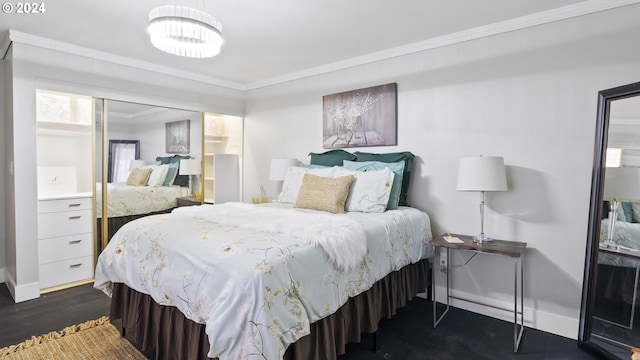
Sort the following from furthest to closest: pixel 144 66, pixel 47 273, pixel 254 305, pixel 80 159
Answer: pixel 144 66 → pixel 80 159 → pixel 47 273 → pixel 254 305

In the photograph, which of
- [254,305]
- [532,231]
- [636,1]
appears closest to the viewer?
[254,305]

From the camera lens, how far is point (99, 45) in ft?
10.8

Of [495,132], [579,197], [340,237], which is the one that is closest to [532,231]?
[579,197]

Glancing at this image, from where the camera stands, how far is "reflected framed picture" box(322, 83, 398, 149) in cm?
341

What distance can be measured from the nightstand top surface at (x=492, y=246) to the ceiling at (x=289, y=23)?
5.79ft

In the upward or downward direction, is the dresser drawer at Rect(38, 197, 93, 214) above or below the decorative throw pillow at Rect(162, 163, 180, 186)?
below

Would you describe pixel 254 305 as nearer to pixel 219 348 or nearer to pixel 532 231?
pixel 219 348

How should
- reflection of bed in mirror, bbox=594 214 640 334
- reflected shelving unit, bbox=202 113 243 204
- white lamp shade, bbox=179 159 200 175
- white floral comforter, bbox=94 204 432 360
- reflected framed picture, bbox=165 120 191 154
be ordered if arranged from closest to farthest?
white floral comforter, bbox=94 204 432 360 < reflection of bed in mirror, bbox=594 214 640 334 < reflected framed picture, bbox=165 120 191 154 < white lamp shade, bbox=179 159 200 175 < reflected shelving unit, bbox=202 113 243 204

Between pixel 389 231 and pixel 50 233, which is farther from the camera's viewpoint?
pixel 50 233

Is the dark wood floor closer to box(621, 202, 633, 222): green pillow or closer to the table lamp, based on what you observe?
box(621, 202, 633, 222): green pillow

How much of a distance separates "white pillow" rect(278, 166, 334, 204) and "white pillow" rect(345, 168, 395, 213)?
37 cm

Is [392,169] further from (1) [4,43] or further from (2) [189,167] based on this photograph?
(1) [4,43]

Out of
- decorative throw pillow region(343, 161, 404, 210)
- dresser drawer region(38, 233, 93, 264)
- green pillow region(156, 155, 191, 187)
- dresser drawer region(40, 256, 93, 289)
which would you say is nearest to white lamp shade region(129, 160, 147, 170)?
green pillow region(156, 155, 191, 187)

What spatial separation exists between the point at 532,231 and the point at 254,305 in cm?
229
